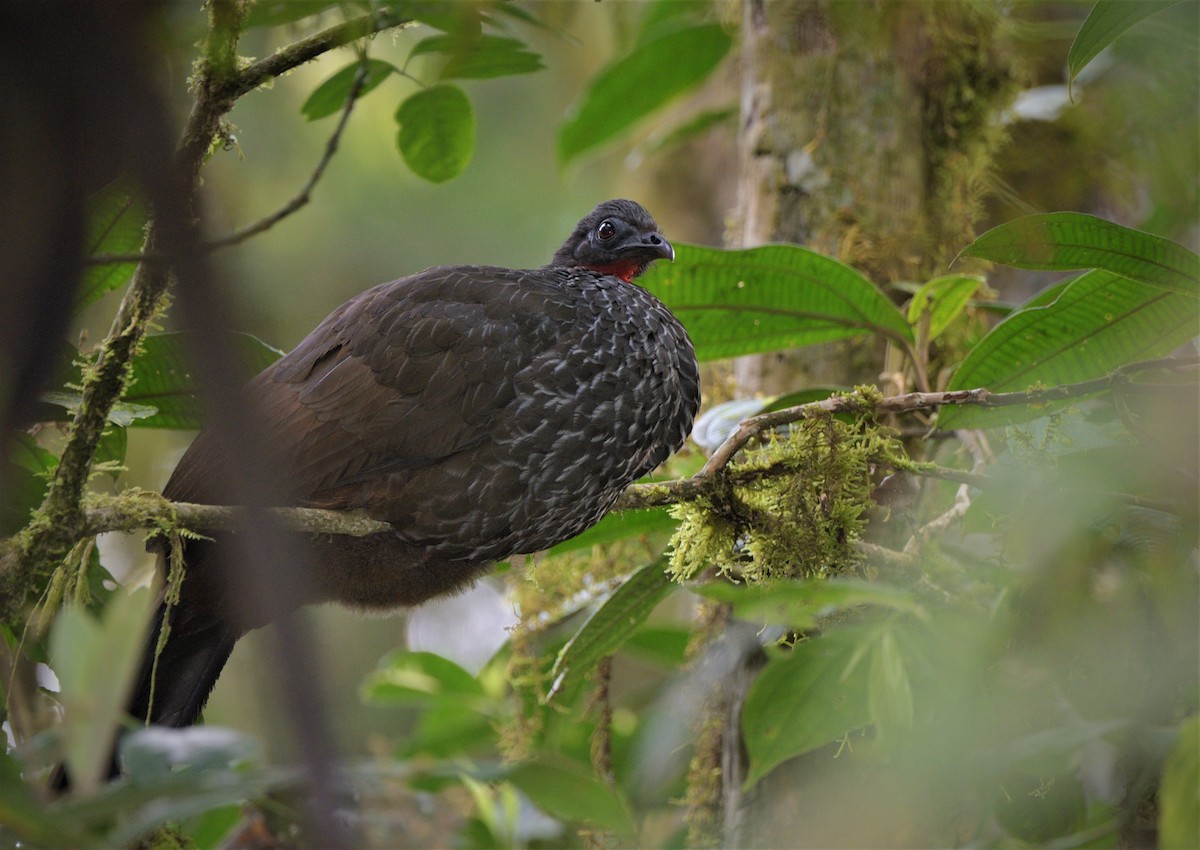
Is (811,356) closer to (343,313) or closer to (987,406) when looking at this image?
(987,406)

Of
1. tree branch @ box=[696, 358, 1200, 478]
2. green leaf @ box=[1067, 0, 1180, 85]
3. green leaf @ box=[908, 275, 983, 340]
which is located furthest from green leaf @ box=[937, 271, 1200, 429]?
green leaf @ box=[1067, 0, 1180, 85]

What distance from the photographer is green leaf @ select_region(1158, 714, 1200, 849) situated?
1196mm

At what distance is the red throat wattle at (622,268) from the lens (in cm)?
303

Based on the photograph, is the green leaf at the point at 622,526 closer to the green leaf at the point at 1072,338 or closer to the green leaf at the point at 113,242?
the green leaf at the point at 1072,338

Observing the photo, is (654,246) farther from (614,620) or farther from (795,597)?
(795,597)

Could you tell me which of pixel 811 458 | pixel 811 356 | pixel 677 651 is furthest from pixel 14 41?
pixel 677 651

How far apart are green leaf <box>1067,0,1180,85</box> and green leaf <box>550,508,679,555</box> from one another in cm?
140

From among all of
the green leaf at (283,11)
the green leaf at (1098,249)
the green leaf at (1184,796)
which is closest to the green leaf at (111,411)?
the green leaf at (283,11)

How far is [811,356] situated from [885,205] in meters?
0.55

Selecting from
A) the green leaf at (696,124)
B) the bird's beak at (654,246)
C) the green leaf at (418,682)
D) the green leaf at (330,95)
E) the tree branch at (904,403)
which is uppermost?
the green leaf at (696,124)

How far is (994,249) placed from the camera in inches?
84.2

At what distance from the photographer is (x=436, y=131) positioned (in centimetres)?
258

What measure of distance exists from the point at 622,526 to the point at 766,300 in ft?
2.34

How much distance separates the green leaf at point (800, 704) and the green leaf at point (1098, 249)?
0.88 metres
